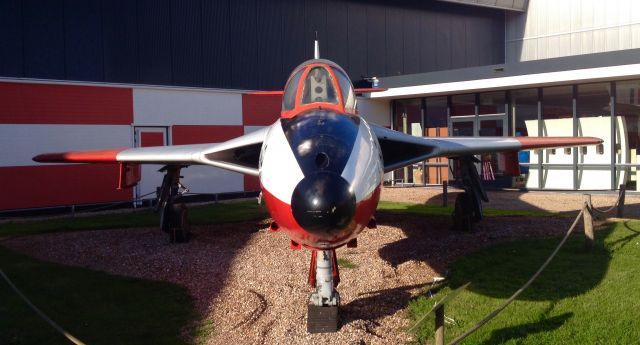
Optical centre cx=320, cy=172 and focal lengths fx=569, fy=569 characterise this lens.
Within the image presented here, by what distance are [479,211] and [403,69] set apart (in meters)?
15.4

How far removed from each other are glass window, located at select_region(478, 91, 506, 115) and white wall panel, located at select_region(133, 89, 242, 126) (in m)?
8.51

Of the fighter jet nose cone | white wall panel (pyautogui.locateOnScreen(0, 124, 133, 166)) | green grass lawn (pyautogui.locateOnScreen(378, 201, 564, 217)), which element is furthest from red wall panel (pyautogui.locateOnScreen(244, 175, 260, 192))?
the fighter jet nose cone

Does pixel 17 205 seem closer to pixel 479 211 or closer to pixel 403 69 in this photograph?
pixel 479 211

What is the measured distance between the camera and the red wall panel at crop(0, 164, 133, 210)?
1479cm

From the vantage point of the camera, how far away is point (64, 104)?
15.7 m

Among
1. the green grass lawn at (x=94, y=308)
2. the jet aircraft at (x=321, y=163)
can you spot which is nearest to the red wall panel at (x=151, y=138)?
the green grass lawn at (x=94, y=308)

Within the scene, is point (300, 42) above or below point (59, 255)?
above

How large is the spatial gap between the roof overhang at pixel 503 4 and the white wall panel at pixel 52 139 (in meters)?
17.3

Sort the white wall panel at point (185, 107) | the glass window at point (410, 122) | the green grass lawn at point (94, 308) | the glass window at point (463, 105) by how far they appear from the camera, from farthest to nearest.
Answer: the glass window at point (410, 122) < the glass window at point (463, 105) < the white wall panel at point (185, 107) < the green grass lawn at point (94, 308)

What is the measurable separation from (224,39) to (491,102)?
9546 mm

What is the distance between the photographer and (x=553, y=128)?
61.3 feet

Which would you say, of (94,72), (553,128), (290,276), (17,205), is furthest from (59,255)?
(553,128)

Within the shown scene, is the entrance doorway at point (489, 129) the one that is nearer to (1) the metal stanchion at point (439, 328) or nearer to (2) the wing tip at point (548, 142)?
(2) the wing tip at point (548, 142)

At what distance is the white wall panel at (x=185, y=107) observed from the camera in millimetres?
17344
